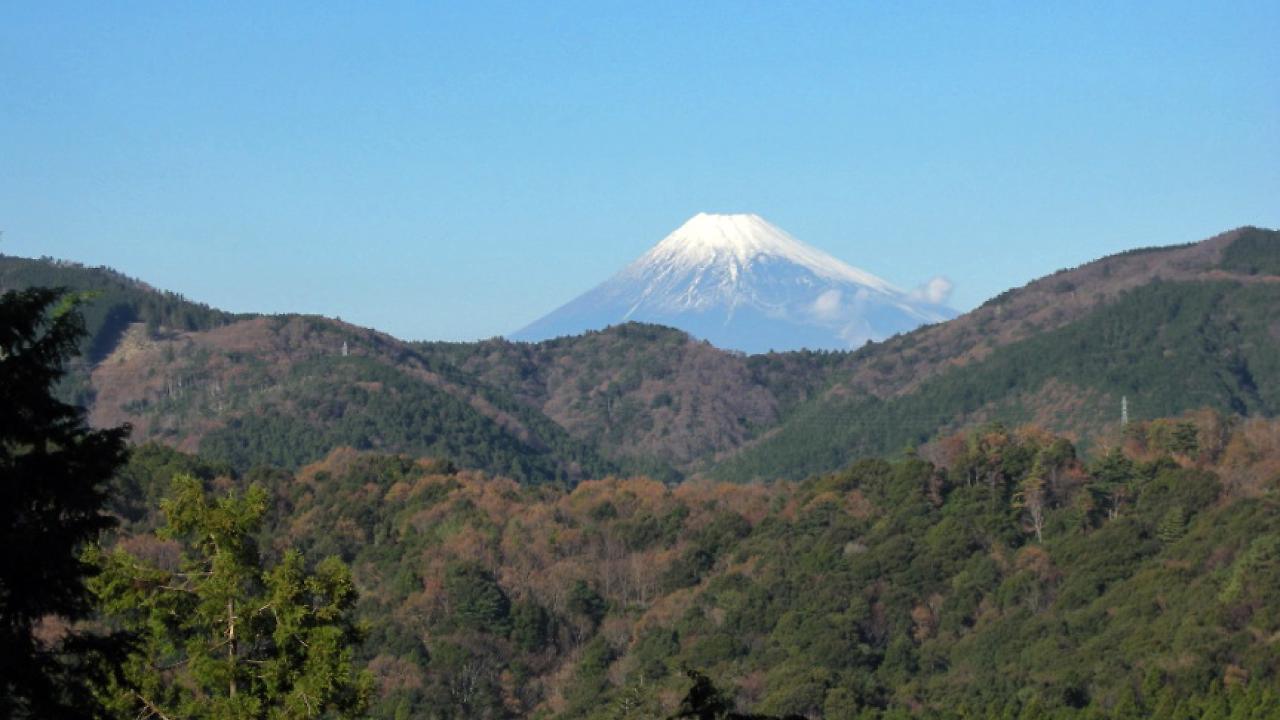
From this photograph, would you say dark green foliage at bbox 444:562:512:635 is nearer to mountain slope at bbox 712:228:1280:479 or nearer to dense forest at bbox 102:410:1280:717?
dense forest at bbox 102:410:1280:717

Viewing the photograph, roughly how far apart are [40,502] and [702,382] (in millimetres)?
133134

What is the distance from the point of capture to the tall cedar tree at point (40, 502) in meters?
8.66

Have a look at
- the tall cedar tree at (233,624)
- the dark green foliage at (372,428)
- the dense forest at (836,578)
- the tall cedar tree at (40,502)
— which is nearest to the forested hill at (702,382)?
the dark green foliage at (372,428)

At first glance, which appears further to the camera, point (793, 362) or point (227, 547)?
point (793, 362)

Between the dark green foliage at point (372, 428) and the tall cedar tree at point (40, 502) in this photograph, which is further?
the dark green foliage at point (372, 428)

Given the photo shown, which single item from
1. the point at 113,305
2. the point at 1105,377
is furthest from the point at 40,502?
the point at 113,305

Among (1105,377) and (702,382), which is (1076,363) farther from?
(702,382)

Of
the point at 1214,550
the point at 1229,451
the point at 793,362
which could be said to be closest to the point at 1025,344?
the point at 793,362

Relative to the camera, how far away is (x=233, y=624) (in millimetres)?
15211

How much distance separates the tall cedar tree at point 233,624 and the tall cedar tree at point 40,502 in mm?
5606

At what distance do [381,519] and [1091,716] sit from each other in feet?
117

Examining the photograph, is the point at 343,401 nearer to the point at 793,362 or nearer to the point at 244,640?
the point at 793,362

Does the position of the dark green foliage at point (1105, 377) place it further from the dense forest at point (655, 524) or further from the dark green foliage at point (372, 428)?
the dark green foliage at point (372, 428)

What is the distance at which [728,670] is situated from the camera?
170 feet
